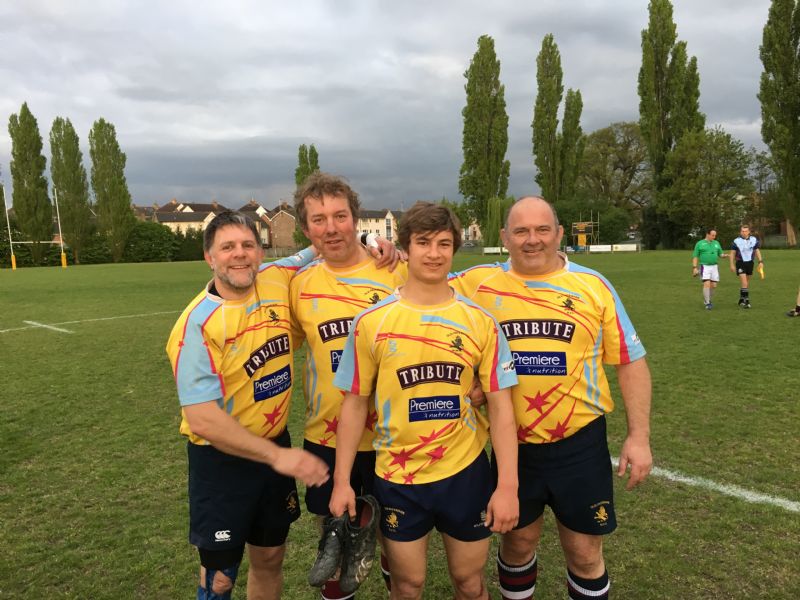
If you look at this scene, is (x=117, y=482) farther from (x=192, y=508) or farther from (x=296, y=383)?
(x=296, y=383)

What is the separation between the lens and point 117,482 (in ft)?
14.8

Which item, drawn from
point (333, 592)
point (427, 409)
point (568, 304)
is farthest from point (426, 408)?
point (333, 592)

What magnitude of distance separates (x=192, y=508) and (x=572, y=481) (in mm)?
1785

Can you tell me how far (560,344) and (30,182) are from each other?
64255 millimetres

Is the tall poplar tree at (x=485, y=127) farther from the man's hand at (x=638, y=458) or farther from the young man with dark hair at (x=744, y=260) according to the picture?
the man's hand at (x=638, y=458)

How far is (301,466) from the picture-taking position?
2258mm

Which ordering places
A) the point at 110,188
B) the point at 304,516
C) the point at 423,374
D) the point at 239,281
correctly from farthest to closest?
the point at 110,188, the point at 304,516, the point at 239,281, the point at 423,374

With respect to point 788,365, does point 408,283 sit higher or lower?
higher

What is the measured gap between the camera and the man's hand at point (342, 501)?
2.27 metres

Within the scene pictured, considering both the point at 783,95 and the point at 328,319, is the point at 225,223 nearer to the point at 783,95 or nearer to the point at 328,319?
the point at 328,319

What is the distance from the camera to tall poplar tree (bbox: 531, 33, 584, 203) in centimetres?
5359

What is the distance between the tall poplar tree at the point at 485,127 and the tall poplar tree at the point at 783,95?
72.4 feet

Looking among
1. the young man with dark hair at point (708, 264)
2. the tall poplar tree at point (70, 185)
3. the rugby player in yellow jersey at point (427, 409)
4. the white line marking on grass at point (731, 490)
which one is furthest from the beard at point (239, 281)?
the tall poplar tree at point (70, 185)

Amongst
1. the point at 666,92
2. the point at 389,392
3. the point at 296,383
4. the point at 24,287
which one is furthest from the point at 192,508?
the point at 666,92
